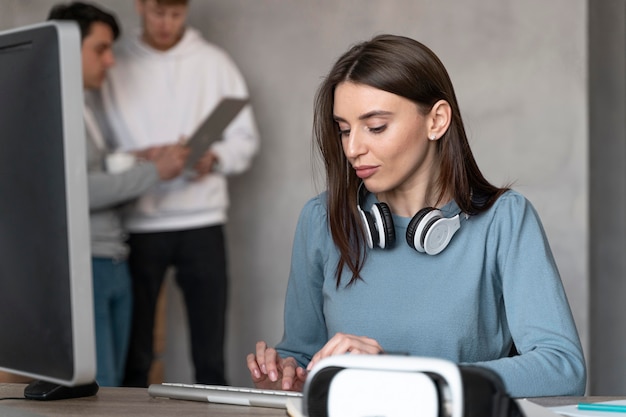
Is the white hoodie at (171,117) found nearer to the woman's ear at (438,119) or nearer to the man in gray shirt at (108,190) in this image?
the man in gray shirt at (108,190)

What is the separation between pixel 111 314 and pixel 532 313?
92.7 inches

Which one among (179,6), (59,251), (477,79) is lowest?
(59,251)

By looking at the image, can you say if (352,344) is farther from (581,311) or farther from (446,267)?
(581,311)

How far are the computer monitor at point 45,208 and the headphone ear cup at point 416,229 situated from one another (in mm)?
818

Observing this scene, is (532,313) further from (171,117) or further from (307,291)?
(171,117)

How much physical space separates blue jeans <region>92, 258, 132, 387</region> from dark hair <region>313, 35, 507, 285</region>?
183cm

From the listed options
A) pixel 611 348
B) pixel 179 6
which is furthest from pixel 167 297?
pixel 611 348

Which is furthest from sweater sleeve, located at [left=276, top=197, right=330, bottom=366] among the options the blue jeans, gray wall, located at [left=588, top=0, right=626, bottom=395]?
gray wall, located at [left=588, top=0, right=626, bottom=395]

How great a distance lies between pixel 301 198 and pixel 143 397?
3.39 m

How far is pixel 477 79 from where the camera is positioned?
4.55 m

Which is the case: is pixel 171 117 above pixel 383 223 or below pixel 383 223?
above

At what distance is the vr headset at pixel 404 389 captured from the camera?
1.02 metres

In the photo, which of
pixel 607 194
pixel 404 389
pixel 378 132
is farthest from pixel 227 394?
pixel 607 194

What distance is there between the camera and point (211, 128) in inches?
156
